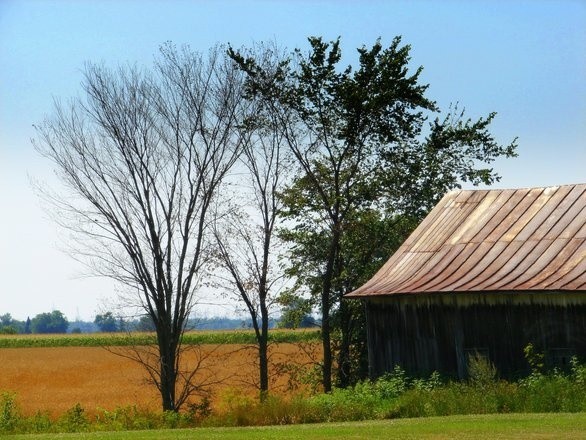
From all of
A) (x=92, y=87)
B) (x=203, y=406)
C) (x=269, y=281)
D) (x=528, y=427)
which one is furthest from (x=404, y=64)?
(x=528, y=427)

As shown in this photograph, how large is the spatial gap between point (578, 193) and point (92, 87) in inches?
570

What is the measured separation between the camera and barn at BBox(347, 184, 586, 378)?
26.9 metres

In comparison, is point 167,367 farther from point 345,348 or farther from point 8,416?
point 345,348

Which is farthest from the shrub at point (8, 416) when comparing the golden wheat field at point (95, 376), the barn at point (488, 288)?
the barn at point (488, 288)

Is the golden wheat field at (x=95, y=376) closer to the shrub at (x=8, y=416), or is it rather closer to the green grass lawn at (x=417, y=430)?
the shrub at (x=8, y=416)

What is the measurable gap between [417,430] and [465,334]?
10.3 metres

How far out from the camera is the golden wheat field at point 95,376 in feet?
132

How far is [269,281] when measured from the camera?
35.3 meters

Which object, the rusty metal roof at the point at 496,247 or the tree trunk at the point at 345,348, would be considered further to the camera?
the tree trunk at the point at 345,348

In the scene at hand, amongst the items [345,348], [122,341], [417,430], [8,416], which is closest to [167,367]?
[8,416]

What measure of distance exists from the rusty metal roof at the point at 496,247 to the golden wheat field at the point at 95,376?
6752mm

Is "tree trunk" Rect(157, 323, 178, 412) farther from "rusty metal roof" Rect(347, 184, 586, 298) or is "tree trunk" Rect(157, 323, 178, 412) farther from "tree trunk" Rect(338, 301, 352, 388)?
"tree trunk" Rect(338, 301, 352, 388)

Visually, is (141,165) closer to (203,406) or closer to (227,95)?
(227,95)

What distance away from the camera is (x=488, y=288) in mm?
27578
